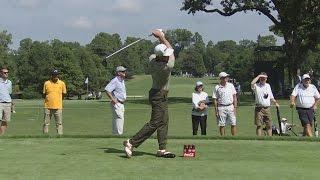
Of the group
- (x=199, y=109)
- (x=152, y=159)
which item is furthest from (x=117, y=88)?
(x=152, y=159)

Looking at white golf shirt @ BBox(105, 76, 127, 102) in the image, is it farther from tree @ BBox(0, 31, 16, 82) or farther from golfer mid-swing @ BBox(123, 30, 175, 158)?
tree @ BBox(0, 31, 16, 82)

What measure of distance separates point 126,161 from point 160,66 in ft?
4.98

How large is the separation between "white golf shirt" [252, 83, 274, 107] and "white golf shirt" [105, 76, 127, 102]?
11.9ft

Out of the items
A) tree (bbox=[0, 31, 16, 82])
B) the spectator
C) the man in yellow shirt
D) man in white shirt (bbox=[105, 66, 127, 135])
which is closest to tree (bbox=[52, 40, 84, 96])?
tree (bbox=[0, 31, 16, 82])

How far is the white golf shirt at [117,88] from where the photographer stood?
588 inches

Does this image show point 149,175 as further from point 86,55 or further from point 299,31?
point 86,55

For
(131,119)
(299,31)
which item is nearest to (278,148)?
(131,119)

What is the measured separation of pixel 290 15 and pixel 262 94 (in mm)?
36313

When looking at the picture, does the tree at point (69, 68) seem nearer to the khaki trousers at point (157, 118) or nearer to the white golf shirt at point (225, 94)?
the white golf shirt at point (225, 94)

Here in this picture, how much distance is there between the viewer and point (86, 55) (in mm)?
133500

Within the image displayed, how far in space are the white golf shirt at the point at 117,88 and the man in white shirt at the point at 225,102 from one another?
2656 mm

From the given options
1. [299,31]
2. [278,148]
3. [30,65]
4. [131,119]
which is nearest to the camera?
[278,148]

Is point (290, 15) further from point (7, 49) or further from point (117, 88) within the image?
point (7, 49)

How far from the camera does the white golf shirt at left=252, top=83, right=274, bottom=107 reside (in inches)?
628
